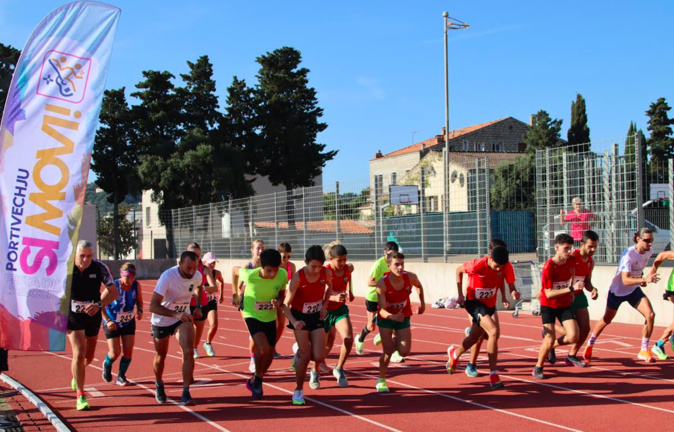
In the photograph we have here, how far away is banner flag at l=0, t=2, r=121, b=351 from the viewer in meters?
6.82

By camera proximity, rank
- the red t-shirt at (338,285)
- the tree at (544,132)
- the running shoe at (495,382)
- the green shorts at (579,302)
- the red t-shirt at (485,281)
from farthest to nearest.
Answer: the tree at (544,132) → the green shorts at (579,302) → the red t-shirt at (338,285) → the red t-shirt at (485,281) → the running shoe at (495,382)

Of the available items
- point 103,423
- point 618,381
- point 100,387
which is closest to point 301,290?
point 103,423

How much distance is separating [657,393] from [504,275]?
87.6 inches

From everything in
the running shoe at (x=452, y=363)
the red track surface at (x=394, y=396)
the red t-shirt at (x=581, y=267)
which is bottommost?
the red track surface at (x=394, y=396)

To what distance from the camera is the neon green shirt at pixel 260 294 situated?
26.8ft

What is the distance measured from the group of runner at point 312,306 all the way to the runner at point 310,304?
1 cm

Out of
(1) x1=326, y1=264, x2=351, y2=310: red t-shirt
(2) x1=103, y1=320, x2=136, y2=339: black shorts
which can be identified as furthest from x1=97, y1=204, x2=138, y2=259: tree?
(1) x1=326, y1=264, x2=351, y2=310: red t-shirt

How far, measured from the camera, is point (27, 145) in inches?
272

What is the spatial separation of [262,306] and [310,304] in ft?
1.86

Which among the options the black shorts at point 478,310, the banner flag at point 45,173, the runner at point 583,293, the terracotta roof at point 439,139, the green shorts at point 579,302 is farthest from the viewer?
the terracotta roof at point 439,139

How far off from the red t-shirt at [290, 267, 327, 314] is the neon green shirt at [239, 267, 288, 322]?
0.20 m

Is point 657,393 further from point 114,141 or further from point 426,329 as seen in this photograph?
point 114,141

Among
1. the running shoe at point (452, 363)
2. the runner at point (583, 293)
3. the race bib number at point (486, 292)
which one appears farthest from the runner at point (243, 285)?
the runner at point (583, 293)

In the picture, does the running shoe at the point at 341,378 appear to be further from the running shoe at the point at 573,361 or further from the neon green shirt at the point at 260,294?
the running shoe at the point at 573,361
